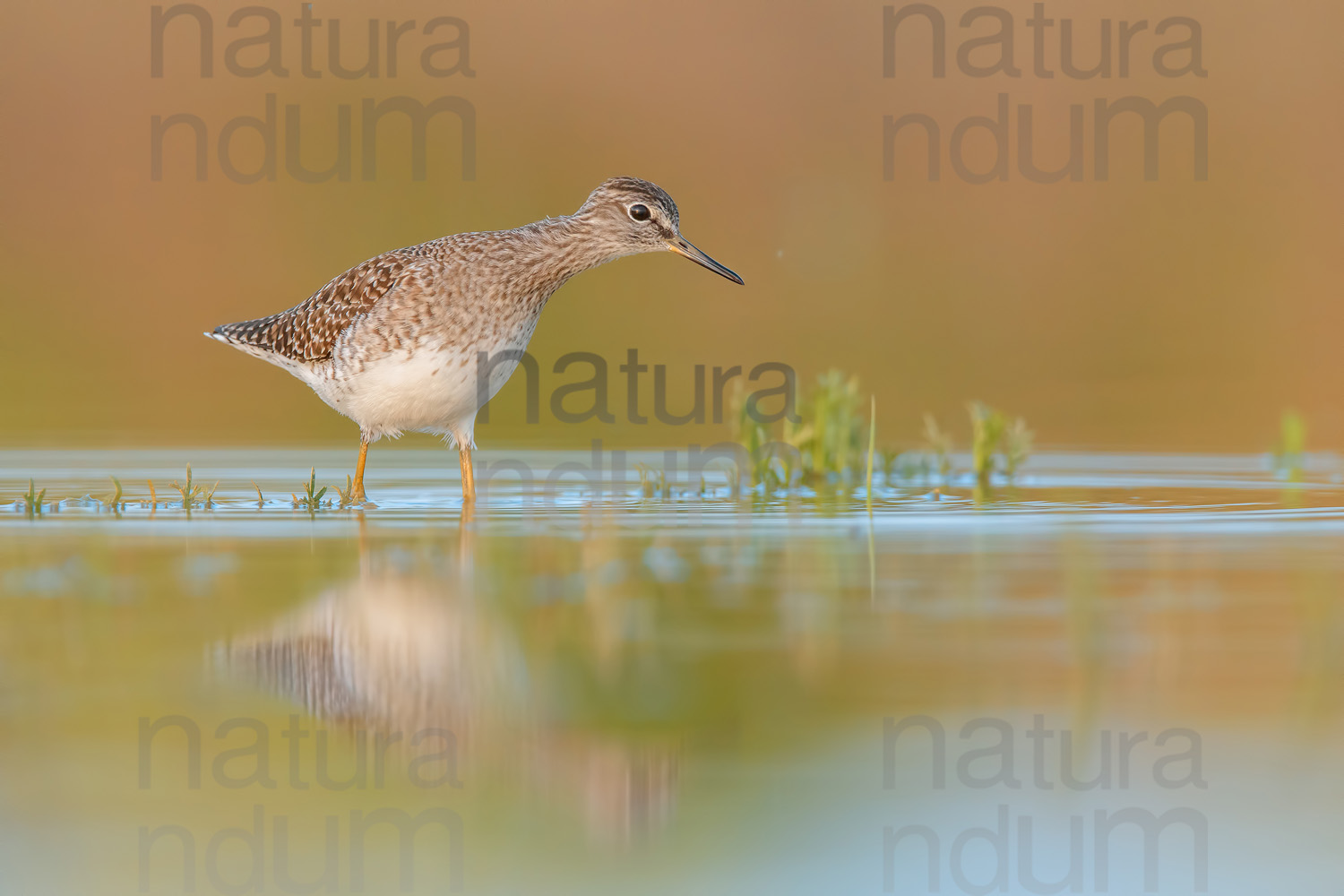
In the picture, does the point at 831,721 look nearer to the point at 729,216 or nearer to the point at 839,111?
the point at 729,216

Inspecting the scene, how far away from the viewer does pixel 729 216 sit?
23000mm

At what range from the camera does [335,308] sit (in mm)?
9312

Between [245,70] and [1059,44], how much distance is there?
1259cm

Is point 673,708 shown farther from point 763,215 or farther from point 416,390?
point 763,215

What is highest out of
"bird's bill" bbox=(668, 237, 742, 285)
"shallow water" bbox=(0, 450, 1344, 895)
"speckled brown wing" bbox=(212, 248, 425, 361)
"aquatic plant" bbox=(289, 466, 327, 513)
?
"bird's bill" bbox=(668, 237, 742, 285)

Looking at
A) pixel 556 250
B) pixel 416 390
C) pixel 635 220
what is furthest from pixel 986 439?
pixel 416 390

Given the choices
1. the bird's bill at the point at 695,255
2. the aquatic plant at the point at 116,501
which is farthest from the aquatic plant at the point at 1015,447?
the aquatic plant at the point at 116,501

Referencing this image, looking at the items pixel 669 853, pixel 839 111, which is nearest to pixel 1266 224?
pixel 839 111

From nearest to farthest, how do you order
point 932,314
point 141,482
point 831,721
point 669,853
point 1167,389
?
point 669,853 < point 831,721 < point 141,482 < point 1167,389 < point 932,314

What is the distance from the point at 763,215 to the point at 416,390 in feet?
49.0

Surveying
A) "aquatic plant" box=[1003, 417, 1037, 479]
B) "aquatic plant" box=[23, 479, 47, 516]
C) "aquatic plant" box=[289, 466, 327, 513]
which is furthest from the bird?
"aquatic plant" box=[1003, 417, 1037, 479]

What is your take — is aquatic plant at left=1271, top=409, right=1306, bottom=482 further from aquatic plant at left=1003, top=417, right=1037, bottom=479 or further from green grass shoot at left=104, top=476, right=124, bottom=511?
green grass shoot at left=104, top=476, right=124, bottom=511

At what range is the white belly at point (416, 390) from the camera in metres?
8.77

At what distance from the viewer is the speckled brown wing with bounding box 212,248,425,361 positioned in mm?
9148
